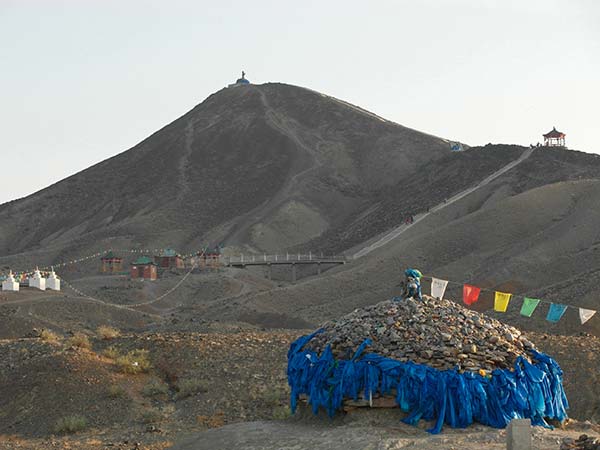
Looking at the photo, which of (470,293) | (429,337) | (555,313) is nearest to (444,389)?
(429,337)

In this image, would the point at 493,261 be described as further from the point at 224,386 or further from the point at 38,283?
the point at 224,386

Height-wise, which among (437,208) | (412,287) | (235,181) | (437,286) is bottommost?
(437,286)

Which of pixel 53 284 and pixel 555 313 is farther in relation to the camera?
pixel 53 284

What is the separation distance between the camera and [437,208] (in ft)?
268

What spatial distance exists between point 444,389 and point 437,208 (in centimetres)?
6623

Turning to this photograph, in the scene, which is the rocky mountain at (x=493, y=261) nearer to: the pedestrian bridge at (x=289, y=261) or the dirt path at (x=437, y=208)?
the dirt path at (x=437, y=208)

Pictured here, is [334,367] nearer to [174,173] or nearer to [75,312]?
[75,312]

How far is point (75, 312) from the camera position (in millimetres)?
46688

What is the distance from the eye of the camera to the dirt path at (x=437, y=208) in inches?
2849

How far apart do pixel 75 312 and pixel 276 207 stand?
2151 inches

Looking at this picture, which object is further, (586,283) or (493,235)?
(493,235)

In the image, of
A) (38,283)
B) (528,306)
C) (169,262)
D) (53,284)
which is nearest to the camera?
(528,306)

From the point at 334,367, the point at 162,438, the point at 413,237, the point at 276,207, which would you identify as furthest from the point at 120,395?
the point at 276,207

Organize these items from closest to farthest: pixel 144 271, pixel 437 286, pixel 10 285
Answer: pixel 437 286, pixel 10 285, pixel 144 271
